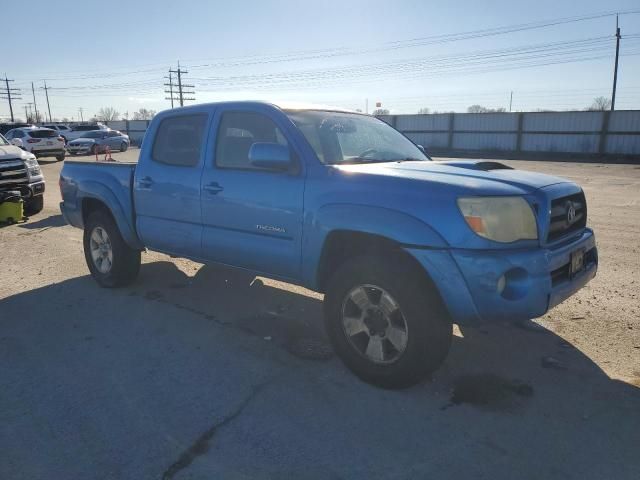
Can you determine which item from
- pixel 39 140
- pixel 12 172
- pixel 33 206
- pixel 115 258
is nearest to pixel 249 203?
pixel 115 258

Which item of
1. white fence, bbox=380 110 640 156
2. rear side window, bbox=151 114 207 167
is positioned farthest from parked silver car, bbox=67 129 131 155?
rear side window, bbox=151 114 207 167

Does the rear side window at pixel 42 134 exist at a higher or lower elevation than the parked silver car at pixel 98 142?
higher

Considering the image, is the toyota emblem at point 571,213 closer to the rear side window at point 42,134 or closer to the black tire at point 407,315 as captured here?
the black tire at point 407,315

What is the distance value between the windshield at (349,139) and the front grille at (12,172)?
296 inches

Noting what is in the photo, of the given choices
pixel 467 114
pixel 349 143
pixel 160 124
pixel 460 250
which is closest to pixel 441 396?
pixel 460 250

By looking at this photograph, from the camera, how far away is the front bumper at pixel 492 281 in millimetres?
2918

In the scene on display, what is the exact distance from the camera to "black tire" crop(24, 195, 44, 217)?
10.1m

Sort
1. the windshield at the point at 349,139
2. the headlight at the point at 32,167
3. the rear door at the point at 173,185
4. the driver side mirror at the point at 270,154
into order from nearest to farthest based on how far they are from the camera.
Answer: the driver side mirror at the point at 270,154 → the windshield at the point at 349,139 → the rear door at the point at 173,185 → the headlight at the point at 32,167

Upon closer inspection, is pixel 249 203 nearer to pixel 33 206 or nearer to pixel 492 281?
pixel 492 281

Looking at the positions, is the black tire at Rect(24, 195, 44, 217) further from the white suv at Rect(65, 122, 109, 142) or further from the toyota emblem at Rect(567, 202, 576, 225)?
the white suv at Rect(65, 122, 109, 142)

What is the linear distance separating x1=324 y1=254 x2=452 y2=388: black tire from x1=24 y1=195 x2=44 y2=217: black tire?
9.06 meters

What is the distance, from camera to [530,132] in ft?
96.9

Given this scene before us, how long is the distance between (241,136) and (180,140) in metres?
0.87

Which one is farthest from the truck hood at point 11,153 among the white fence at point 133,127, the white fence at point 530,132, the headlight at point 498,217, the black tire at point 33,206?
the white fence at point 133,127
